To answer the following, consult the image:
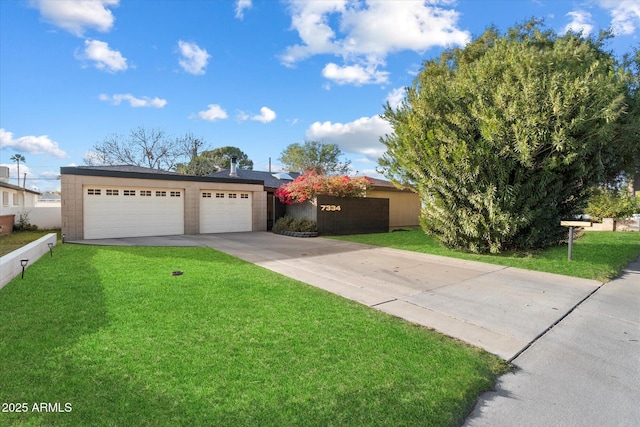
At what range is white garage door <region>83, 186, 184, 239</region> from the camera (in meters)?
12.2

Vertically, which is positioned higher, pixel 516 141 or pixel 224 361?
pixel 516 141

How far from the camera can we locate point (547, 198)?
8922 mm

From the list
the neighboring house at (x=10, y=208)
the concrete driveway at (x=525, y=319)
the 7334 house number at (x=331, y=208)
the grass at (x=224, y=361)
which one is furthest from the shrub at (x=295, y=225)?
the neighboring house at (x=10, y=208)

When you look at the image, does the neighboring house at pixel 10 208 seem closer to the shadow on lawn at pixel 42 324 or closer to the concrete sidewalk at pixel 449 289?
the shadow on lawn at pixel 42 324

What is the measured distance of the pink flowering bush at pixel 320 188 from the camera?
14.6 meters

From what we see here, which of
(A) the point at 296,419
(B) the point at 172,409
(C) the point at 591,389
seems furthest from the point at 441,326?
(B) the point at 172,409

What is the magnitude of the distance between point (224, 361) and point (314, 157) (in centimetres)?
3759

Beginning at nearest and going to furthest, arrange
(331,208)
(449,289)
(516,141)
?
(449,289)
(516,141)
(331,208)

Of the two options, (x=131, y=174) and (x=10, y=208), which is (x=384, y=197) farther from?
(x=10, y=208)

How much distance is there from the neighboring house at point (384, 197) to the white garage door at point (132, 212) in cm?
447

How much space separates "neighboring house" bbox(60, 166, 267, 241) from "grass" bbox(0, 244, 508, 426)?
7.82 meters

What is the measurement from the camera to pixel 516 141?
25.8 ft

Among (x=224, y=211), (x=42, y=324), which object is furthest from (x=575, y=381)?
(x=224, y=211)

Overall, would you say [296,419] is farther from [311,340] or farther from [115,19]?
[115,19]
